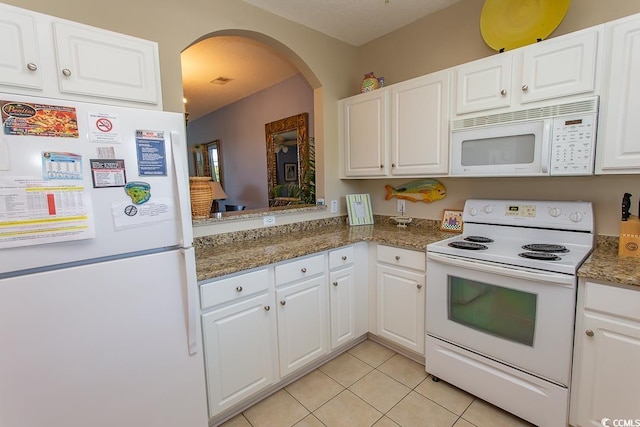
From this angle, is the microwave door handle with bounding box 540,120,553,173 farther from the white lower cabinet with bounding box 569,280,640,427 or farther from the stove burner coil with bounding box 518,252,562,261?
the white lower cabinet with bounding box 569,280,640,427

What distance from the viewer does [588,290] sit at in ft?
4.49

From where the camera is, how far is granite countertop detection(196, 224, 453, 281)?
1.62 m

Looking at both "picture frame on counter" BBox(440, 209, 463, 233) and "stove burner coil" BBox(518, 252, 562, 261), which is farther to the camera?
"picture frame on counter" BBox(440, 209, 463, 233)

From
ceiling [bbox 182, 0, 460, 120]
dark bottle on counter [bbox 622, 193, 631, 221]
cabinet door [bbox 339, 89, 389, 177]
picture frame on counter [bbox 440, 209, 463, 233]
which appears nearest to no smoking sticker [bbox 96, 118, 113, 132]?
ceiling [bbox 182, 0, 460, 120]

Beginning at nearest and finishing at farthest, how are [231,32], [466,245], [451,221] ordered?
1. [466,245]
2. [231,32]
3. [451,221]

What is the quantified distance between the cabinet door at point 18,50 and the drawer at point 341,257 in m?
1.70

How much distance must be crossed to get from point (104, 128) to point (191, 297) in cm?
75

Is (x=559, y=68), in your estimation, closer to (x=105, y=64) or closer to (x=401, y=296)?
(x=401, y=296)

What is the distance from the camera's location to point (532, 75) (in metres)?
1.69

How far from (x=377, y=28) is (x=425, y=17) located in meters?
0.39

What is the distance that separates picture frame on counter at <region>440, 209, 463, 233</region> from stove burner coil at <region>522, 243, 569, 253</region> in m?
0.54

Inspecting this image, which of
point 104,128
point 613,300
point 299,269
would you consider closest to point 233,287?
point 299,269

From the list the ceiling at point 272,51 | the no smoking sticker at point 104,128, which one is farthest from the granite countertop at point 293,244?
the ceiling at point 272,51

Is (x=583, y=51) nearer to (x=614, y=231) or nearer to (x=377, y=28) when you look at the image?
(x=614, y=231)
